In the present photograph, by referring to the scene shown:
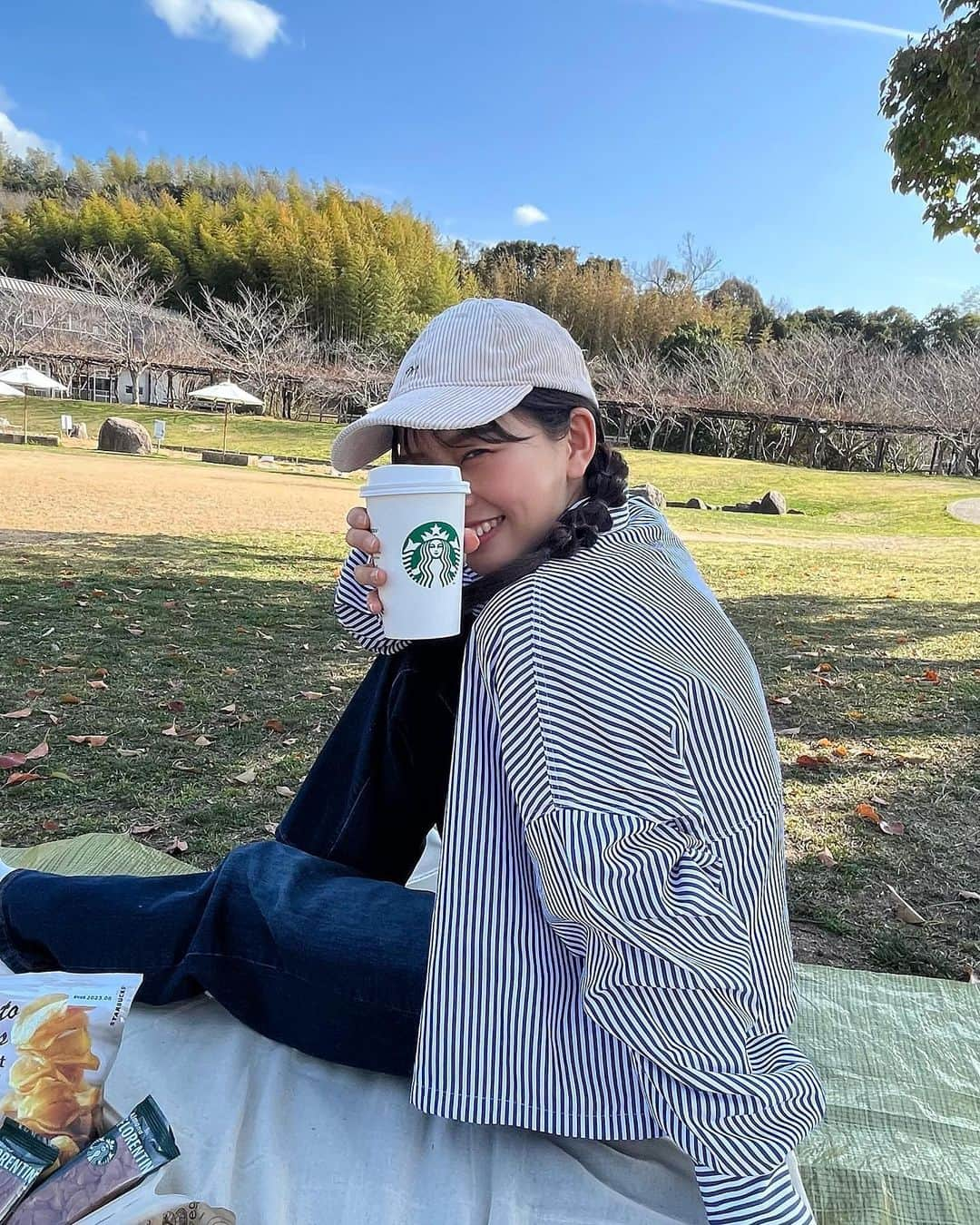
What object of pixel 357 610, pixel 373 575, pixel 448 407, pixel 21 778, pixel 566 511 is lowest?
pixel 21 778

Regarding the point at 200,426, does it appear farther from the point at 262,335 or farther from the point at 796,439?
the point at 796,439

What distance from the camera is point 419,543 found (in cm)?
116

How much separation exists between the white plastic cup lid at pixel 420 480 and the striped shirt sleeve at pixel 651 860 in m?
0.21

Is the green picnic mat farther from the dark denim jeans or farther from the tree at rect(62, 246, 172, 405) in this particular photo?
the tree at rect(62, 246, 172, 405)

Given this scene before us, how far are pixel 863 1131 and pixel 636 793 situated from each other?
0.93 meters

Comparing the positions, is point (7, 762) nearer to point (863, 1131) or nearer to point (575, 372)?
point (575, 372)

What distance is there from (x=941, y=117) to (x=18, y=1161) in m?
5.70

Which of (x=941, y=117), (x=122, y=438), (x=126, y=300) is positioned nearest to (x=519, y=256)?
(x=126, y=300)

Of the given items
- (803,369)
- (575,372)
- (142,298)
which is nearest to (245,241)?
(142,298)

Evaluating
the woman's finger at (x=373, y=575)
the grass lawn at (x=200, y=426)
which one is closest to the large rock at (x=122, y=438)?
the grass lawn at (x=200, y=426)

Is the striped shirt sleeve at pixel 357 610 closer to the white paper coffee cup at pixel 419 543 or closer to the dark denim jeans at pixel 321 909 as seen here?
the dark denim jeans at pixel 321 909

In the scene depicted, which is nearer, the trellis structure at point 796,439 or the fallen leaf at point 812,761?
the fallen leaf at point 812,761

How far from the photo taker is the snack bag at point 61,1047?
1067 mm

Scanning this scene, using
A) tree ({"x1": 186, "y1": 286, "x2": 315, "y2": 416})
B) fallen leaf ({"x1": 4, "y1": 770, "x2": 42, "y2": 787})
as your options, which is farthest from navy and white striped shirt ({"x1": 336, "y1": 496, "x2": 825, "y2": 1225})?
tree ({"x1": 186, "y1": 286, "x2": 315, "y2": 416})
